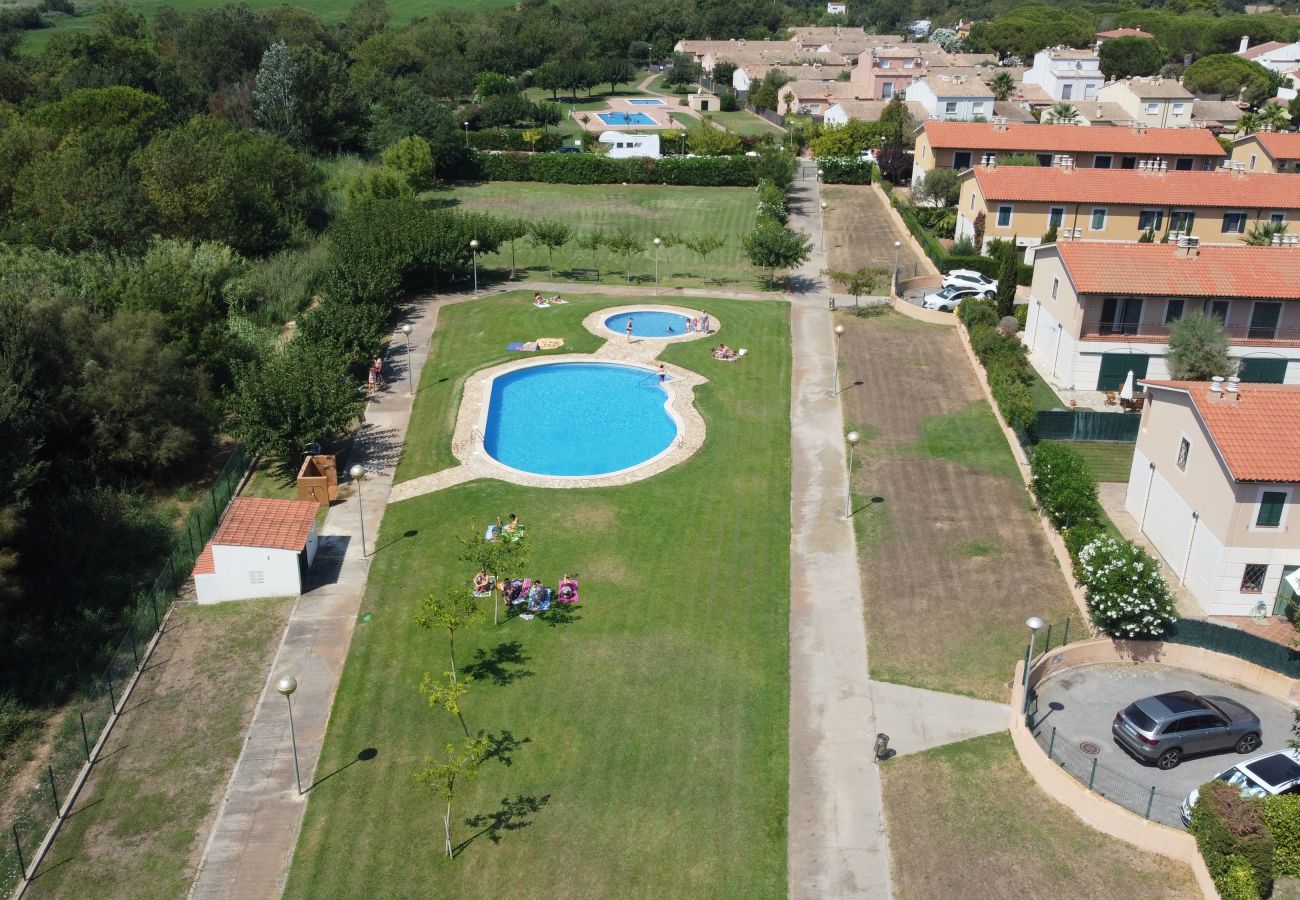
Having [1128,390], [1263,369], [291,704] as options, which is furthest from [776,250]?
[291,704]

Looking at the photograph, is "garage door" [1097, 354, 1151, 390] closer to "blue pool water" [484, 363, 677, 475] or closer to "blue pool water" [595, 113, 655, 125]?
"blue pool water" [484, 363, 677, 475]

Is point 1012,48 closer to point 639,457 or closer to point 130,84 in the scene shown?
point 130,84

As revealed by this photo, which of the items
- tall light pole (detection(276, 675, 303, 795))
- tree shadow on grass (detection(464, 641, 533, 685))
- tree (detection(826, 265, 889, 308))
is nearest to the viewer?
tall light pole (detection(276, 675, 303, 795))

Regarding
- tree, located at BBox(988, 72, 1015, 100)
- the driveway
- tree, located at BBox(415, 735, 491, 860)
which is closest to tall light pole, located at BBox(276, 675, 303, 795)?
tree, located at BBox(415, 735, 491, 860)

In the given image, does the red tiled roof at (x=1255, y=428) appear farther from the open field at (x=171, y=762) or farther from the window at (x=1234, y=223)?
the window at (x=1234, y=223)

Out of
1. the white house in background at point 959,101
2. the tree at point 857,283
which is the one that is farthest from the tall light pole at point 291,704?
the white house in background at point 959,101

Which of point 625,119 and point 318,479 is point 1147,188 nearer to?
point 318,479
